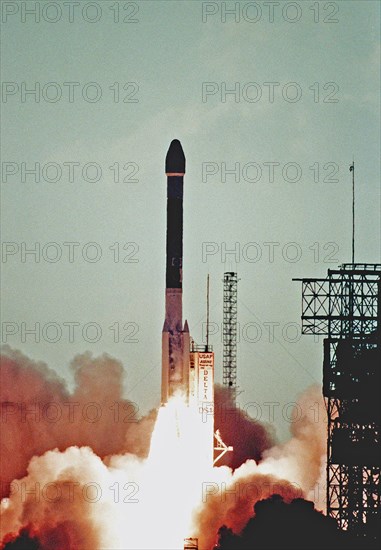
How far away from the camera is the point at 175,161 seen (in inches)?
5315

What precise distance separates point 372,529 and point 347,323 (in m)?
9.98

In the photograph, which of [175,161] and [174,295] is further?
[175,161]

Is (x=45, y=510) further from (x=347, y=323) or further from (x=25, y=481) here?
(x=347, y=323)

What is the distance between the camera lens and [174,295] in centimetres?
13388

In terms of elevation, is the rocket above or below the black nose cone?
below

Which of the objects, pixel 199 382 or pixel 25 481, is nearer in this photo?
pixel 199 382

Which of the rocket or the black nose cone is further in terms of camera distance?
the black nose cone

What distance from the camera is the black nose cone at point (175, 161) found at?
443 feet

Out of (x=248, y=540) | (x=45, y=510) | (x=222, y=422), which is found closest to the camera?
(x=248, y=540)

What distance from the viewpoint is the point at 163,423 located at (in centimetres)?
13275

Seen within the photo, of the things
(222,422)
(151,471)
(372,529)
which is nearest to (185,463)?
(151,471)

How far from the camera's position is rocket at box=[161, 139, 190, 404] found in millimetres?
133000

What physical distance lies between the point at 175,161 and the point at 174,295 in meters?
6.43

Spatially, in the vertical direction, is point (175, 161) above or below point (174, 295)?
above
